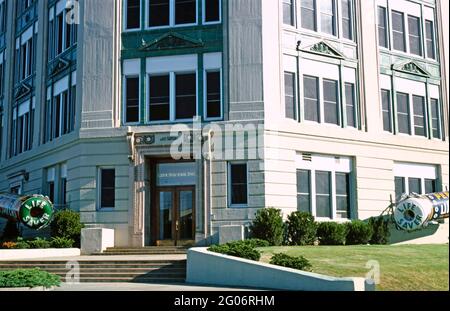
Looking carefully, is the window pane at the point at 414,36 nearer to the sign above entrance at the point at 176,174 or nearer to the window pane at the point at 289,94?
the window pane at the point at 289,94

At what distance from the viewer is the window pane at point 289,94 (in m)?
26.5

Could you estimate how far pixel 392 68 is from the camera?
1185 inches

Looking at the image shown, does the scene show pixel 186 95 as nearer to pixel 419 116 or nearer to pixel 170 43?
pixel 170 43

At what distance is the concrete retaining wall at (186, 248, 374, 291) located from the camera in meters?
13.9

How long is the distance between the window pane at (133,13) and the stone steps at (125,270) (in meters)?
11.7

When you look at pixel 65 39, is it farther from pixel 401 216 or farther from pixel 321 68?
pixel 401 216

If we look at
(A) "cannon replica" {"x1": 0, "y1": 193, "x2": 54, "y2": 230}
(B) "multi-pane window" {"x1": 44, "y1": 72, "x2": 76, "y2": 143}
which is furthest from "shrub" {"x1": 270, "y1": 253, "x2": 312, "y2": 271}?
(B) "multi-pane window" {"x1": 44, "y1": 72, "x2": 76, "y2": 143}

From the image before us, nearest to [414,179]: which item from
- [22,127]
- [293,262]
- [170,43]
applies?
[170,43]

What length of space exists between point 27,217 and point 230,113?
1009 cm

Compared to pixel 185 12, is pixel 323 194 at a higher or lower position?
lower

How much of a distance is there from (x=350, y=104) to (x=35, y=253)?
623 inches

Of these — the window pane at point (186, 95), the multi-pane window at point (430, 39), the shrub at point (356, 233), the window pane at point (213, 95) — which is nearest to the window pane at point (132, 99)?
the window pane at point (186, 95)

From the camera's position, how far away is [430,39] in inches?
1270
